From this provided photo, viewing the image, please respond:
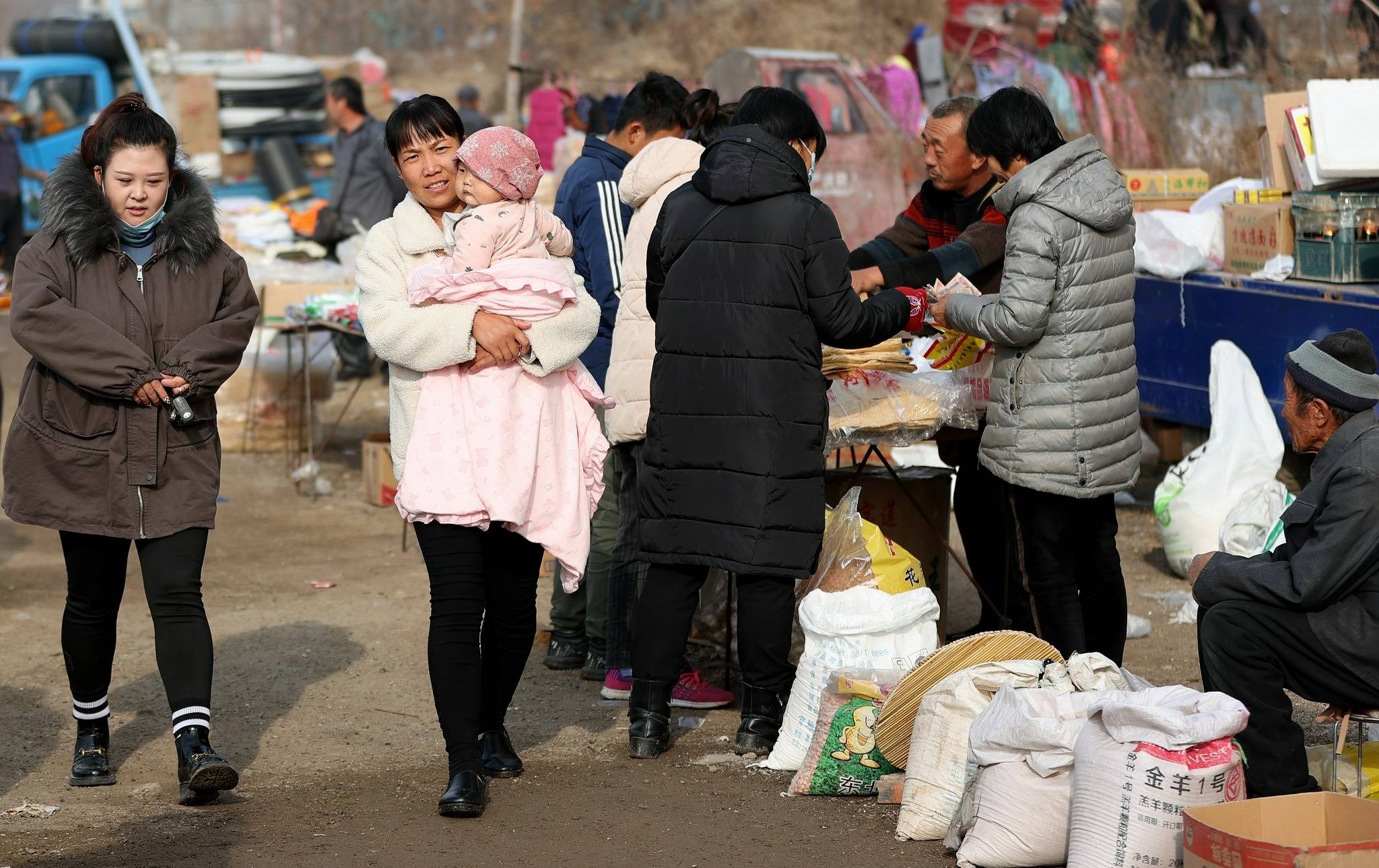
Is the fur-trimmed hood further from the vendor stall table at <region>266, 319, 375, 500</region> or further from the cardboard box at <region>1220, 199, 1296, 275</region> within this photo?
the cardboard box at <region>1220, 199, 1296, 275</region>

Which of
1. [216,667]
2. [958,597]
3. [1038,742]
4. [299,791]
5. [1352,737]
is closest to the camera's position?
[1038,742]

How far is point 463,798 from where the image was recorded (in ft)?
13.6

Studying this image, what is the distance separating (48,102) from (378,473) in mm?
12164

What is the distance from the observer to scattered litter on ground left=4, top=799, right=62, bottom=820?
13.9ft

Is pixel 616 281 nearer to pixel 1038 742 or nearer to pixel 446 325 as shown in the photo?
pixel 446 325

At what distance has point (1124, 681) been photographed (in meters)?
3.95

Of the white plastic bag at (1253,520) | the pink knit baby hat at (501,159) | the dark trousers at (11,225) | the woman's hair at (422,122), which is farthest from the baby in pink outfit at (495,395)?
the dark trousers at (11,225)

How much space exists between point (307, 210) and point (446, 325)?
9.03 metres

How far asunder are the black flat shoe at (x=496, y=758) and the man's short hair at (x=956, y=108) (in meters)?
2.51

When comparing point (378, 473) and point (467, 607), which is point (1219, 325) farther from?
point (467, 607)

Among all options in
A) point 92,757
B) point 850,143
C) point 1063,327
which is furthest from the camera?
point 850,143

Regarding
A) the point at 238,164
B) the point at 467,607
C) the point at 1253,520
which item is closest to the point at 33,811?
the point at 467,607

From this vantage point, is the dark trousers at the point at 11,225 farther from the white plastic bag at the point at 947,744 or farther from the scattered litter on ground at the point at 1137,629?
the white plastic bag at the point at 947,744

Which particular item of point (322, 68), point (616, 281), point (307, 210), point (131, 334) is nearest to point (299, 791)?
point (131, 334)
